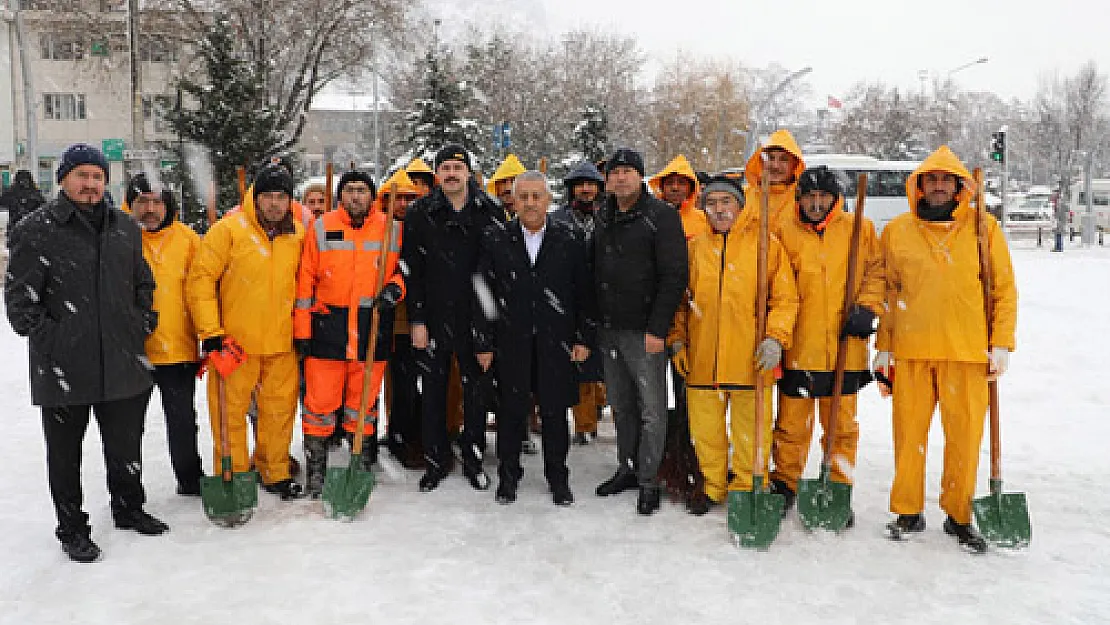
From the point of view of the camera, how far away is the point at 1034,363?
912 centimetres

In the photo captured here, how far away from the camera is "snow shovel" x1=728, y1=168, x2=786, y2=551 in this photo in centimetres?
454

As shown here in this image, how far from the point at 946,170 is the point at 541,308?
2418 millimetres

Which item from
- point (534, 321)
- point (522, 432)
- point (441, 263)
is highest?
point (441, 263)

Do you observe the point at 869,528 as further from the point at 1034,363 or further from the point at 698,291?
the point at 1034,363

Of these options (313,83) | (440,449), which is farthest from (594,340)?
(313,83)

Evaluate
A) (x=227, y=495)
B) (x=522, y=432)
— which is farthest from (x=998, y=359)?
(x=227, y=495)

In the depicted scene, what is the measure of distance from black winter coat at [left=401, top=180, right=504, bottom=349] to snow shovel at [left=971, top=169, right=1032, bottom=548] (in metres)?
2.97

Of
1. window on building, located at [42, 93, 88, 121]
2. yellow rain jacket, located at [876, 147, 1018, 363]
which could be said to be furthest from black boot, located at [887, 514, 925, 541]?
window on building, located at [42, 93, 88, 121]

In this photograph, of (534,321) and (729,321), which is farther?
(534,321)

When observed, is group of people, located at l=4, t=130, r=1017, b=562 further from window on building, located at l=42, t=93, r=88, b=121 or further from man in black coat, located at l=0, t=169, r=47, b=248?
window on building, located at l=42, t=93, r=88, b=121

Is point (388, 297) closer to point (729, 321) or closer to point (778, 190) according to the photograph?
point (729, 321)

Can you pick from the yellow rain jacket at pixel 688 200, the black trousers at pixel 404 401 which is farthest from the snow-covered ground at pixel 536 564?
the yellow rain jacket at pixel 688 200

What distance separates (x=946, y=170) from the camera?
4434 millimetres

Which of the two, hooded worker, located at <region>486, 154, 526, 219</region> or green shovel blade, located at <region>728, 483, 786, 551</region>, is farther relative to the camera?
hooded worker, located at <region>486, 154, 526, 219</region>
